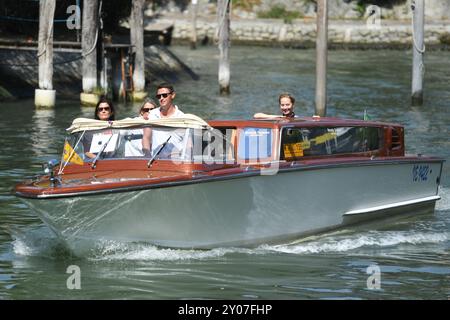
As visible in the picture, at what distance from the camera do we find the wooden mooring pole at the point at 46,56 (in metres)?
26.8

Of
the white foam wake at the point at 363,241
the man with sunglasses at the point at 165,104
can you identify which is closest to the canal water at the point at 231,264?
the white foam wake at the point at 363,241

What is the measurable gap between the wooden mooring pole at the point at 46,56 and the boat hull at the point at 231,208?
526 inches

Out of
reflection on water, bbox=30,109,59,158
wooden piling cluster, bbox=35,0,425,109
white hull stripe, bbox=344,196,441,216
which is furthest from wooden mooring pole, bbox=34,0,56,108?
white hull stripe, bbox=344,196,441,216

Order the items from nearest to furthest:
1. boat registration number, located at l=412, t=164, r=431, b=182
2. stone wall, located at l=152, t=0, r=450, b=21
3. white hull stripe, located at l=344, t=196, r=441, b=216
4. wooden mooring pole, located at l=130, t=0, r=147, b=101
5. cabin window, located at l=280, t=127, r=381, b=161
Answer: cabin window, located at l=280, t=127, r=381, b=161 < white hull stripe, located at l=344, t=196, r=441, b=216 < boat registration number, located at l=412, t=164, r=431, b=182 < wooden mooring pole, located at l=130, t=0, r=147, b=101 < stone wall, located at l=152, t=0, r=450, b=21

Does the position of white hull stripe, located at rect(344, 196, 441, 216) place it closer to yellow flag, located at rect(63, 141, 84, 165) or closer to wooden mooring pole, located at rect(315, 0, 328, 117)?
yellow flag, located at rect(63, 141, 84, 165)

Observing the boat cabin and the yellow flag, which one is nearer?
the boat cabin

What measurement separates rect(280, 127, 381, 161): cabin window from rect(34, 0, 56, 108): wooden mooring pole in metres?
13.0

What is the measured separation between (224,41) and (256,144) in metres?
18.0

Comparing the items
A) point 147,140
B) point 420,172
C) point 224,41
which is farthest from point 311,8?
point 147,140

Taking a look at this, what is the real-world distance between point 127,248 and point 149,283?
79 cm

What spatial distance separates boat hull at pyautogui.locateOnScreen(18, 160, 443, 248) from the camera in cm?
1232

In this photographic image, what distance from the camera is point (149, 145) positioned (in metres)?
13.1
